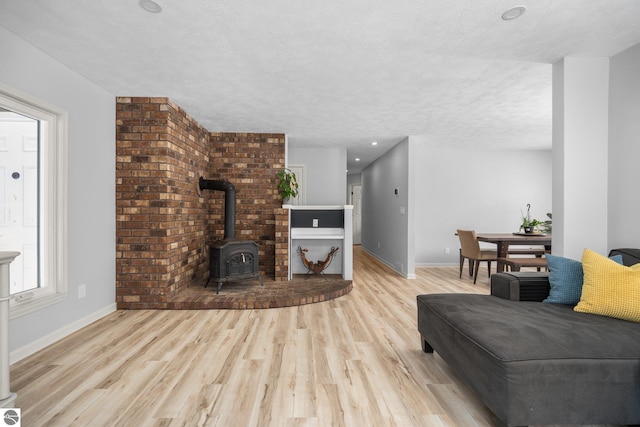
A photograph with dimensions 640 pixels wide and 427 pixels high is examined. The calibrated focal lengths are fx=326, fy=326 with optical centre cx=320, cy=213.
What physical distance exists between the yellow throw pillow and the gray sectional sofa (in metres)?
0.08

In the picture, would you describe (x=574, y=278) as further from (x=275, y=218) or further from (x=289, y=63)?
(x=275, y=218)

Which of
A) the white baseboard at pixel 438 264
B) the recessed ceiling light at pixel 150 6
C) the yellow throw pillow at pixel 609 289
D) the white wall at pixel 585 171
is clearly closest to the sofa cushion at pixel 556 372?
the yellow throw pillow at pixel 609 289

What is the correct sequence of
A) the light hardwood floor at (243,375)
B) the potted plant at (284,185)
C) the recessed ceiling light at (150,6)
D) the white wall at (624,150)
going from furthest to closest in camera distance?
1. the potted plant at (284,185)
2. the white wall at (624,150)
3. the recessed ceiling light at (150,6)
4. the light hardwood floor at (243,375)

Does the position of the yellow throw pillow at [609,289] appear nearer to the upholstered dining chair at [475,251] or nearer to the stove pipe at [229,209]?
the upholstered dining chair at [475,251]

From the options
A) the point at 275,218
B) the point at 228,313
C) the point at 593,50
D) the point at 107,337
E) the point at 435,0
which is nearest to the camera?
the point at 435,0

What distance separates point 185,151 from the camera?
13.8 feet

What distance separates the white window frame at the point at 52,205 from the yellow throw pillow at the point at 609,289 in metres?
3.98

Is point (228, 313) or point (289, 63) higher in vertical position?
point (289, 63)

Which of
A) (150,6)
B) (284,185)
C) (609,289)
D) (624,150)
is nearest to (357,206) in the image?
(284,185)

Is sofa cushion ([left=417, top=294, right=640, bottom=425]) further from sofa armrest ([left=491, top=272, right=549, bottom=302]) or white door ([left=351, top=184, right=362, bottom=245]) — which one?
white door ([left=351, top=184, right=362, bottom=245])

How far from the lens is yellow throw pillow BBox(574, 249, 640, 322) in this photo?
6.21ft

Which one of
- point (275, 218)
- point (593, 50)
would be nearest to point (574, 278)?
point (593, 50)

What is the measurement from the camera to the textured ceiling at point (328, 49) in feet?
6.95

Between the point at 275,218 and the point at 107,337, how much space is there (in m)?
2.65
